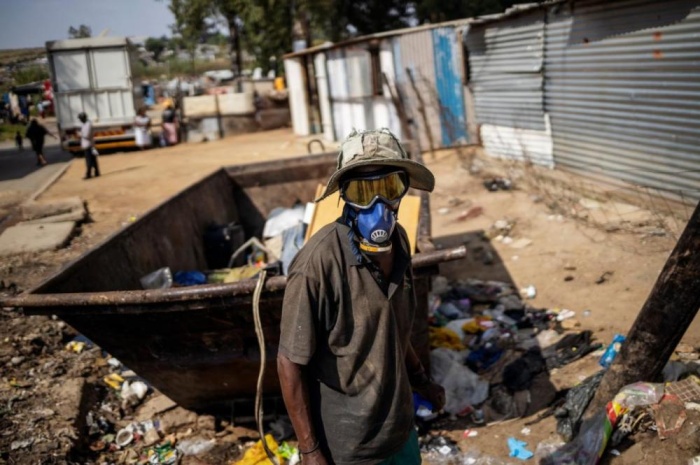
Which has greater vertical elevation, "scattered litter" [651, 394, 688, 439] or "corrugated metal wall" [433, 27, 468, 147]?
"corrugated metal wall" [433, 27, 468, 147]

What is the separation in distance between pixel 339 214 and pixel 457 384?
1.47 meters

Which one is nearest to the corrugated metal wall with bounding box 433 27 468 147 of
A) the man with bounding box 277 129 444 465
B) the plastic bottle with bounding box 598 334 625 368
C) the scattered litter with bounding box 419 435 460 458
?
the plastic bottle with bounding box 598 334 625 368

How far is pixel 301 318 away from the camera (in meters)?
1.79

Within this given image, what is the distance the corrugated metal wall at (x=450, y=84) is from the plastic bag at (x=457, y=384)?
8541 mm

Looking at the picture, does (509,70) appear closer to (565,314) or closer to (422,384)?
(565,314)

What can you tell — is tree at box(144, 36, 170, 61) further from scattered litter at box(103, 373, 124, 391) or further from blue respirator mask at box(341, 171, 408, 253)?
blue respirator mask at box(341, 171, 408, 253)

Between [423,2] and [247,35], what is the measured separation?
9.01 m

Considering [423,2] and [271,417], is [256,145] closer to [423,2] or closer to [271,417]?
[423,2]

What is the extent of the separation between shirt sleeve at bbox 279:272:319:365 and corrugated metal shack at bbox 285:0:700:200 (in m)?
5.77

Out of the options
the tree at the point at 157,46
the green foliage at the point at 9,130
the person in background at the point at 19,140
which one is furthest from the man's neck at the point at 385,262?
the tree at the point at 157,46

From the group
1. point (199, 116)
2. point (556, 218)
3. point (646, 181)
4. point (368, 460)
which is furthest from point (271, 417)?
point (199, 116)

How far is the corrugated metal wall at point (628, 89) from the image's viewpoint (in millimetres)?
6305

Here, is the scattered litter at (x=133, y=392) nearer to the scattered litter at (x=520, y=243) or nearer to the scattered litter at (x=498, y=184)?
the scattered litter at (x=520, y=243)

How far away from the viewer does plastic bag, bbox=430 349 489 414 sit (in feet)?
12.7
